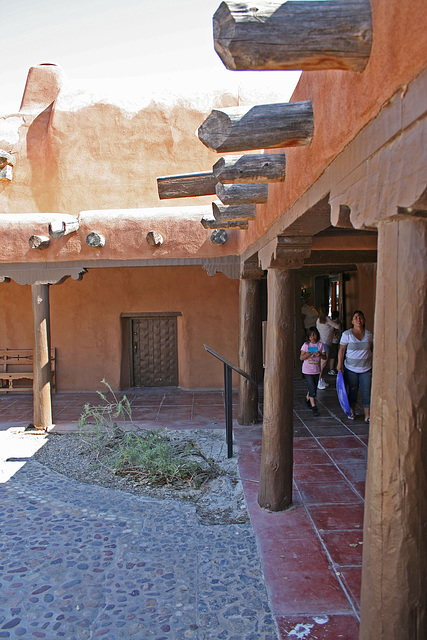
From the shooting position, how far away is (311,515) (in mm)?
4695

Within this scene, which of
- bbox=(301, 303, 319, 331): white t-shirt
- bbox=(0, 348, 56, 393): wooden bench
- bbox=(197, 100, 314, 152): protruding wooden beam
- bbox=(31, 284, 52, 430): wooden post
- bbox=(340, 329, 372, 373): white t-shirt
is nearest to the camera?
bbox=(197, 100, 314, 152): protruding wooden beam

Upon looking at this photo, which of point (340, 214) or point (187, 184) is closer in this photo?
point (340, 214)

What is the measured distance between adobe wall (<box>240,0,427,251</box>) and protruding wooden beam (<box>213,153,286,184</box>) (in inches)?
3.0

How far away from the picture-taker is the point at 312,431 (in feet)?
24.3

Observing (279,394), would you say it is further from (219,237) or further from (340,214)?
(219,237)

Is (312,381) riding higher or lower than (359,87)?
lower

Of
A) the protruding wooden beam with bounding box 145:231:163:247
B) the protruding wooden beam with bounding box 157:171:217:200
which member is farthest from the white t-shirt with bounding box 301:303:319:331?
the protruding wooden beam with bounding box 157:171:217:200

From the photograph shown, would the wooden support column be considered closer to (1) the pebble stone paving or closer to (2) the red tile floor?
(2) the red tile floor

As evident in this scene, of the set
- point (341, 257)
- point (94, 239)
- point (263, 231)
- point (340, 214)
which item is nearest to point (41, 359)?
point (94, 239)

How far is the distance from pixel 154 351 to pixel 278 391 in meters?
7.00

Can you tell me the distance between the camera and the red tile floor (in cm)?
329

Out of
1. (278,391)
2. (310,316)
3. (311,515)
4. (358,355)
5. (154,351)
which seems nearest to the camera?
(311,515)

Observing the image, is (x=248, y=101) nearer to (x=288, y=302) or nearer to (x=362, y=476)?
(x=288, y=302)

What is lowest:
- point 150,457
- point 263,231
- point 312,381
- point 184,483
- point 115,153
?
point 184,483
